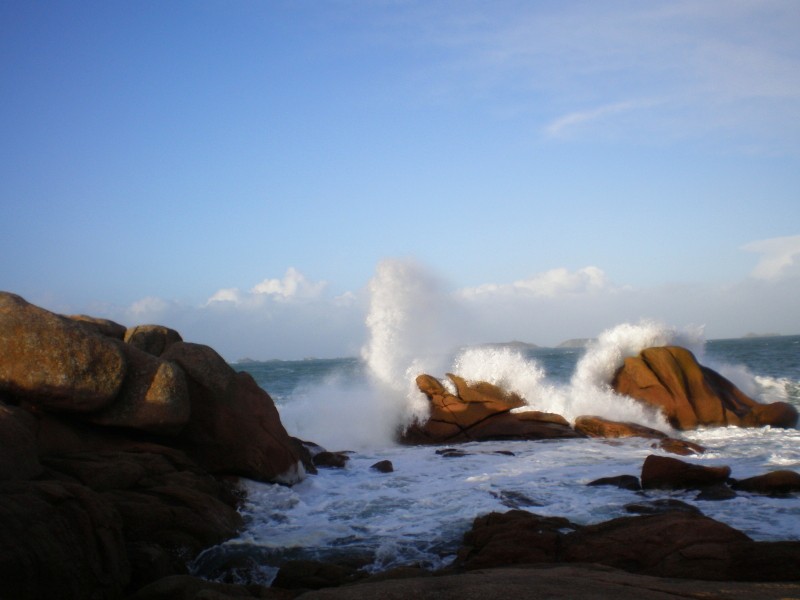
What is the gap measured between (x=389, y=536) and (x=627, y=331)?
14.8 meters

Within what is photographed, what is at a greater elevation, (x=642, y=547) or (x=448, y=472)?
(x=642, y=547)

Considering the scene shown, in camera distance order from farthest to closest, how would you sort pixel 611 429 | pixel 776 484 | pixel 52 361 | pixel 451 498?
pixel 611 429 < pixel 451 498 < pixel 776 484 < pixel 52 361

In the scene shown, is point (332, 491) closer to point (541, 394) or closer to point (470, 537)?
point (470, 537)

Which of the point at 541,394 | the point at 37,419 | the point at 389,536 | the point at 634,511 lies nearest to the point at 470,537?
the point at 389,536

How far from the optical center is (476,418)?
1761 centimetres

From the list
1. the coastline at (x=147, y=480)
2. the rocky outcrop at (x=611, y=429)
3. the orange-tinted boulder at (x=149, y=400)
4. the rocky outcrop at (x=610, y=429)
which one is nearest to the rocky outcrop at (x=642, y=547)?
the coastline at (x=147, y=480)

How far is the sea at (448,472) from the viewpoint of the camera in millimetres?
8078

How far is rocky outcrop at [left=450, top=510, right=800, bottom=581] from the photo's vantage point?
19.4 ft

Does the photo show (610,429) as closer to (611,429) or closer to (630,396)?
(611,429)

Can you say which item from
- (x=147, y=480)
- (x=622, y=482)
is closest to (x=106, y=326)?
(x=147, y=480)

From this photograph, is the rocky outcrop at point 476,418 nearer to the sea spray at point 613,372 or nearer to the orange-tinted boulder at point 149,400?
the sea spray at point 613,372

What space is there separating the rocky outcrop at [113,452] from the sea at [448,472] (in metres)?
0.59

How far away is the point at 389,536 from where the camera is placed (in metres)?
8.43

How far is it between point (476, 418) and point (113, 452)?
10.7 meters
